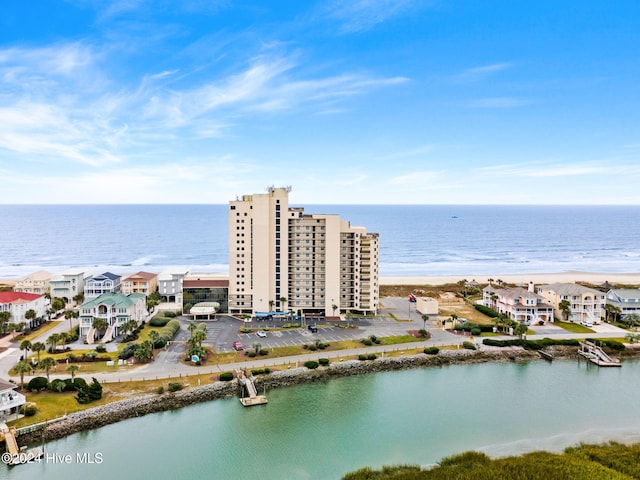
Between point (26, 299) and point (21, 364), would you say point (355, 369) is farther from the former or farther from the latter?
point (26, 299)

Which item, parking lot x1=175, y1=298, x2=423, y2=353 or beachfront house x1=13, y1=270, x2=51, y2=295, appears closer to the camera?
parking lot x1=175, y1=298, x2=423, y2=353

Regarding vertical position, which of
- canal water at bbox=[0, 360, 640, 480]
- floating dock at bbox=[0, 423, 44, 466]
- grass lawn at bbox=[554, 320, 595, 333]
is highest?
grass lawn at bbox=[554, 320, 595, 333]

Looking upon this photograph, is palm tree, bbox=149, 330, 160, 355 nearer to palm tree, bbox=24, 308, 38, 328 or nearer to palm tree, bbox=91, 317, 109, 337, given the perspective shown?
palm tree, bbox=91, 317, 109, 337

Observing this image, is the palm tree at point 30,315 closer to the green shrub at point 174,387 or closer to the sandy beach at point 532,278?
the green shrub at point 174,387

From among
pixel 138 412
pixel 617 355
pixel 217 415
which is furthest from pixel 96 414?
pixel 617 355

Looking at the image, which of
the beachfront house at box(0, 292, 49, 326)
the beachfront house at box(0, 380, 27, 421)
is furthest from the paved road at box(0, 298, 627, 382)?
the beachfront house at box(0, 380, 27, 421)

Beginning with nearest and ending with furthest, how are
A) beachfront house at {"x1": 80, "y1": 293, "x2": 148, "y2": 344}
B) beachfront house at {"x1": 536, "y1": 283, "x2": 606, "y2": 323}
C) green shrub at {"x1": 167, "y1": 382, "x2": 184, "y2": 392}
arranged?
1. green shrub at {"x1": 167, "y1": 382, "x2": 184, "y2": 392}
2. beachfront house at {"x1": 80, "y1": 293, "x2": 148, "y2": 344}
3. beachfront house at {"x1": 536, "y1": 283, "x2": 606, "y2": 323}

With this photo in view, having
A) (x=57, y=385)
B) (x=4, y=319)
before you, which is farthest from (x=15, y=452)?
(x=4, y=319)
